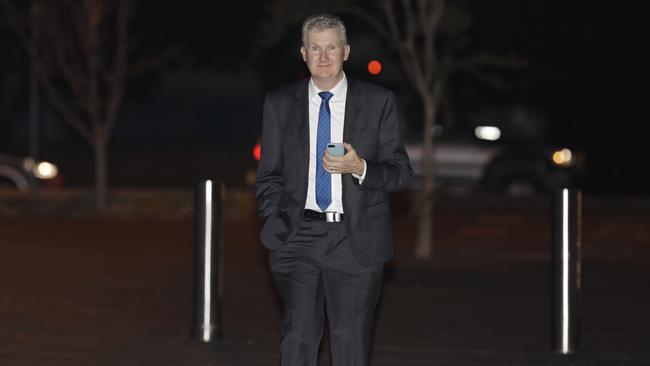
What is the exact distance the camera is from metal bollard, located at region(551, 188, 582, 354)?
30.3ft

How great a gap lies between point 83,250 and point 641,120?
23359 millimetres

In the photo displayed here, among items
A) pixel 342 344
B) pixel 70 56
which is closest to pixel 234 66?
pixel 70 56

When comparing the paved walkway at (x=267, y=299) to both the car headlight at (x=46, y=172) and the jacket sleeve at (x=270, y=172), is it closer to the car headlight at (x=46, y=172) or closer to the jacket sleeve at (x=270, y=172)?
the jacket sleeve at (x=270, y=172)

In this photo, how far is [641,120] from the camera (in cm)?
3769

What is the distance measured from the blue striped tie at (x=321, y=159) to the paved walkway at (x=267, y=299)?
2673 mm

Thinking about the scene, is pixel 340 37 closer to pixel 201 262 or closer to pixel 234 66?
pixel 201 262

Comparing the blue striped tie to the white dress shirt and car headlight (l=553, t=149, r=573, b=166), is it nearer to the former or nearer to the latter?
the white dress shirt

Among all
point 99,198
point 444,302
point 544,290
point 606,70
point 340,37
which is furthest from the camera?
point 606,70

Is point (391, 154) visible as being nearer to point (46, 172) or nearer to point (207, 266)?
point (207, 266)

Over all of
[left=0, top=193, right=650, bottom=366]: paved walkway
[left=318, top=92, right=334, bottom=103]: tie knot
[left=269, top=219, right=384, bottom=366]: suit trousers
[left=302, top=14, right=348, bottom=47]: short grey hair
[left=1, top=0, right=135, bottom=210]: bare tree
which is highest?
[left=1, top=0, right=135, bottom=210]: bare tree

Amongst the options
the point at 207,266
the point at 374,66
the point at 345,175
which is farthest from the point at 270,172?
the point at 374,66

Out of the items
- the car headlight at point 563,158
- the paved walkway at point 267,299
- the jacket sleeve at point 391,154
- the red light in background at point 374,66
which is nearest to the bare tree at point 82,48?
the paved walkway at point 267,299

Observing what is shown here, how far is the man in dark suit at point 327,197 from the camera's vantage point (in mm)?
6312

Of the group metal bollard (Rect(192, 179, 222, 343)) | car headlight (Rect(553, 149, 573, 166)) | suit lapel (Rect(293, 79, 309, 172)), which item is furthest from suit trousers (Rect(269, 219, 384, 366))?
car headlight (Rect(553, 149, 573, 166))
